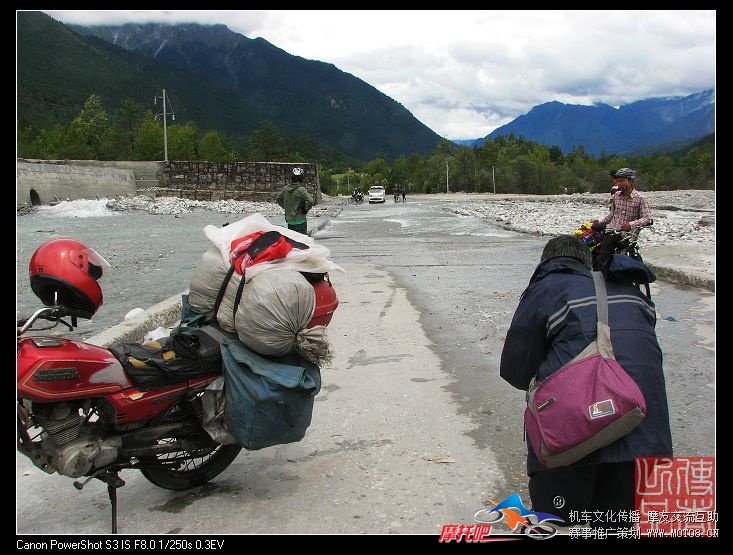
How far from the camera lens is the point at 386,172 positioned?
14550cm

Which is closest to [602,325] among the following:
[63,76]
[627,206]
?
[627,206]

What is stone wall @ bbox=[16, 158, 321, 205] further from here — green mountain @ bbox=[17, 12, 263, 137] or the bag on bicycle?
green mountain @ bbox=[17, 12, 263, 137]

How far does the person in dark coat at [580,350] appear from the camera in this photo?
252cm

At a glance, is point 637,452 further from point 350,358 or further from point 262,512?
point 350,358

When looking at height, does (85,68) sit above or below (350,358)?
above

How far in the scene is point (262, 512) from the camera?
3379 mm

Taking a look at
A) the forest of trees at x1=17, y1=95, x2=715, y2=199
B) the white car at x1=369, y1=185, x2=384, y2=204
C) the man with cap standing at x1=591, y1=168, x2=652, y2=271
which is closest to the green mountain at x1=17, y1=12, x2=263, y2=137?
the forest of trees at x1=17, y1=95, x2=715, y2=199

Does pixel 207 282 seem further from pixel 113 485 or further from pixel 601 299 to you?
pixel 601 299

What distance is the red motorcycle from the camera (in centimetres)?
297

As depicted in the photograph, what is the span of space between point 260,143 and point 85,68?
84.1 meters

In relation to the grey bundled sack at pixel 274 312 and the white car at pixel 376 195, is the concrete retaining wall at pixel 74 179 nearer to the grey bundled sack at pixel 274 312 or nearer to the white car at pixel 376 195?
the white car at pixel 376 195

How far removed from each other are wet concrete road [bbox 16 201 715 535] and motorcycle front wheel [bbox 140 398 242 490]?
83 millimetres

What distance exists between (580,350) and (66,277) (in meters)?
2.25
